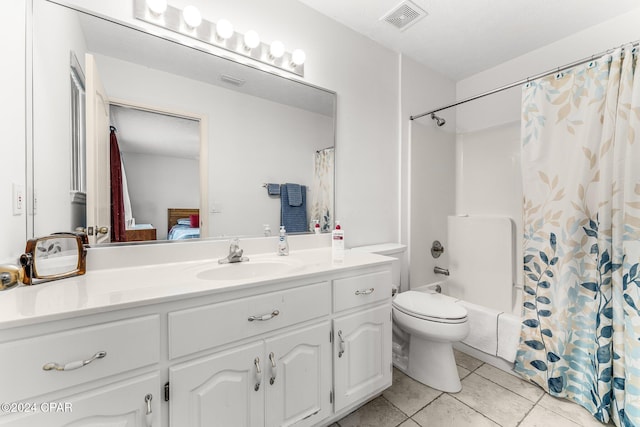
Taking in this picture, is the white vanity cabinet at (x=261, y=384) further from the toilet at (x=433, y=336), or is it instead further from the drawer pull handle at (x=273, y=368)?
the toilet at (x=433, y=336)

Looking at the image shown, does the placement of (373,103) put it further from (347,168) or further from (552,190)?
(552,190)

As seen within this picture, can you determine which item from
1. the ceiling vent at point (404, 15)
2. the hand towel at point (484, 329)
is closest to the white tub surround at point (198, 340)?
the hand towel at point (484, 329)

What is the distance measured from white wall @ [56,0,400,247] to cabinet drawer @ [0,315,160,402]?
4.26 feet

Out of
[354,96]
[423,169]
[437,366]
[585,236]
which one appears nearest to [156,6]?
[354,96]

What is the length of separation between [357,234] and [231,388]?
1.26 m

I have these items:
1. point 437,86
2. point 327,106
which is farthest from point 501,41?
point 327,106

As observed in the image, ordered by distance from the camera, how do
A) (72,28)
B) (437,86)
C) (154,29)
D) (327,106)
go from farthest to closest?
1. (437,86)
2. (327,106)
3. (154,29)
4. (72,28)

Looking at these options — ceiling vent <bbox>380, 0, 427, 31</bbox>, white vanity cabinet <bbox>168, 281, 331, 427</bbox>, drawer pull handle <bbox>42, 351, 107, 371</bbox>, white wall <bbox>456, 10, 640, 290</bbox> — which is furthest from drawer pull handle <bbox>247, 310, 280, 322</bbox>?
white wall <bbox>456, 10, 640, 290</bbox>

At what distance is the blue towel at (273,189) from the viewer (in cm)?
157

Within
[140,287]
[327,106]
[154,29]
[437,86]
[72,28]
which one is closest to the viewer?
[140,287]

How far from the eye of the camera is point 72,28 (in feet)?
3.52

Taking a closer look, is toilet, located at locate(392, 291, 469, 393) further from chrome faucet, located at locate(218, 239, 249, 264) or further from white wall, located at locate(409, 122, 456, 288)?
chrome faucet, located at locate(218, 239, 249, 264)

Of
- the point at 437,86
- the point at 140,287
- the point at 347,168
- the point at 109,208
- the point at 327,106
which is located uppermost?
the point at 437,86

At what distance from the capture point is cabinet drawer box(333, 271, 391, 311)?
3.97ft
